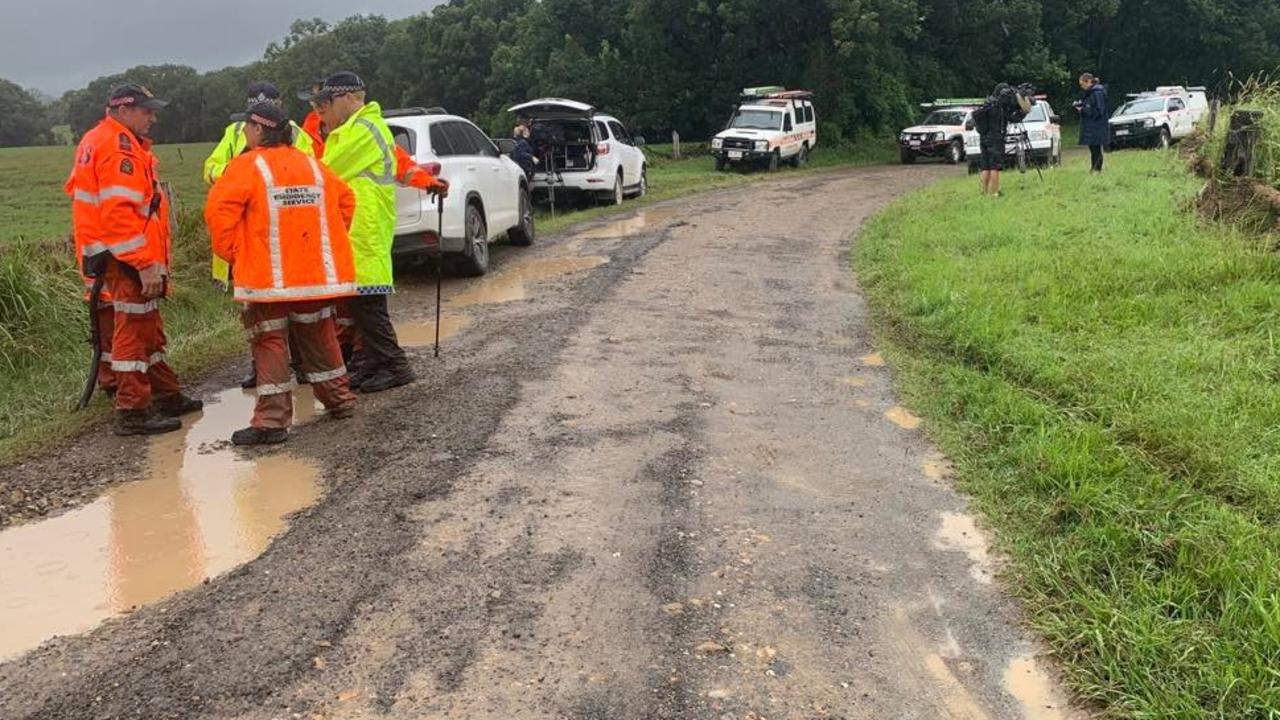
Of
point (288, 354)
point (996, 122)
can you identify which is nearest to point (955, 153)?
point (996, 122)

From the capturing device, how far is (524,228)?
12.6 m

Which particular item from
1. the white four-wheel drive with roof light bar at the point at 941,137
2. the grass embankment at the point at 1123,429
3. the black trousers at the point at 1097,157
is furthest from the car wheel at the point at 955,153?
the grass embankment at the point at 1123,429

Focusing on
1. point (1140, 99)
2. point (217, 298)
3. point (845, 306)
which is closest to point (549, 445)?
point (845, 306)

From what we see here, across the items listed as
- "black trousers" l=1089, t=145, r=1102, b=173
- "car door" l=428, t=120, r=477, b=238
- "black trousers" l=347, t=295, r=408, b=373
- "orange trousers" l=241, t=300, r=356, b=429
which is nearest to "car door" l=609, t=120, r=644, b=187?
"black trousers" l=1089, t=145, r=1102, b=173

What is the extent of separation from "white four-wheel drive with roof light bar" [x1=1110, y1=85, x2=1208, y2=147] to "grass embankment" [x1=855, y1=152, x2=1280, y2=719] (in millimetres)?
17010

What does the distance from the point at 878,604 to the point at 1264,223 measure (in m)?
7.47

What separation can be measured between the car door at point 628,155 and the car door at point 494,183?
7.02 m

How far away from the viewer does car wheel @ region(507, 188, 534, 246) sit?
12.5 meters

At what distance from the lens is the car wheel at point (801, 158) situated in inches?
1111

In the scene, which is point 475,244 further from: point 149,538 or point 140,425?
point 149,538

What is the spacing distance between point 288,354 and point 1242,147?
30.6ft

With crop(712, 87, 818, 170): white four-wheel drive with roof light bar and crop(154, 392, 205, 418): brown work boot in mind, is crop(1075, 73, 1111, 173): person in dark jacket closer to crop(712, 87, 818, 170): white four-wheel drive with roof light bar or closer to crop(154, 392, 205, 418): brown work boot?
crop(712, 87, 818, 170): white four-wheel drive with roof light bar

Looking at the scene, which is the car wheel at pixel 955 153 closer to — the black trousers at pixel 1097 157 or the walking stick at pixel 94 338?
the black trousers at pixel 1097 157

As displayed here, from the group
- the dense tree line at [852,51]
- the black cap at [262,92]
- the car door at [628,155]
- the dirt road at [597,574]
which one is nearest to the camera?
the dirt road at [597,574]
